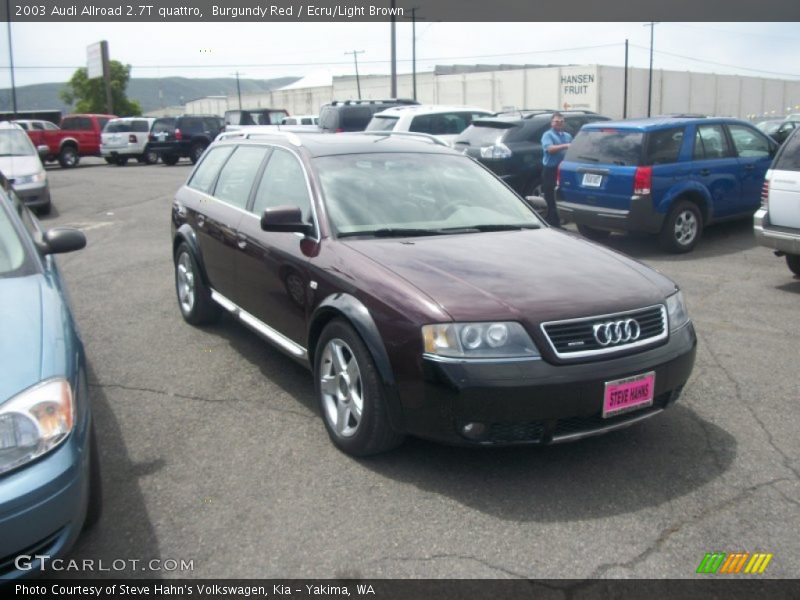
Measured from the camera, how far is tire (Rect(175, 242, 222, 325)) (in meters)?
6.29

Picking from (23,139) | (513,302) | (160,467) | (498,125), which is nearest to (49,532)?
(160,467)

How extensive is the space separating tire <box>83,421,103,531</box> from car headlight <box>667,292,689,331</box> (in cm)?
279

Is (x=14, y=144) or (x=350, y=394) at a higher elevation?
(x=14, y=144)

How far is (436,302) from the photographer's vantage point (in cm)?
362

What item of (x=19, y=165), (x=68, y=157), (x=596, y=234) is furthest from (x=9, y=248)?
(x=68, y=157)

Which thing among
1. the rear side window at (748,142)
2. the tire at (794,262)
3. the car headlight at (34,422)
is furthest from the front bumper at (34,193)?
the car headlight at (34,422)

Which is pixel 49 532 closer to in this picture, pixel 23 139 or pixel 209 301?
pixel 209 301

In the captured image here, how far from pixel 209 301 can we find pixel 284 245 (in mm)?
1797

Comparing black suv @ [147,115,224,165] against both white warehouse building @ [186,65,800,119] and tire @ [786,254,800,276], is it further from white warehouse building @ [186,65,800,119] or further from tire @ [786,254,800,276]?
white warehouse building @ [186,65,800,119]

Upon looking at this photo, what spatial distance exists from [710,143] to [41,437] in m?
9.24

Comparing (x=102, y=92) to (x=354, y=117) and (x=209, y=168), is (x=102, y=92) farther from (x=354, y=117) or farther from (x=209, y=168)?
(x=209, y=168)

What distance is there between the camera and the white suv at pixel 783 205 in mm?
7457

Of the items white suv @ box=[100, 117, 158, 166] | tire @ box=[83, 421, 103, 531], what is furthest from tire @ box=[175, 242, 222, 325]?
white suv @ box=[100, 117, 158, 166]

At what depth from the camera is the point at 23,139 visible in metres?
14.9
